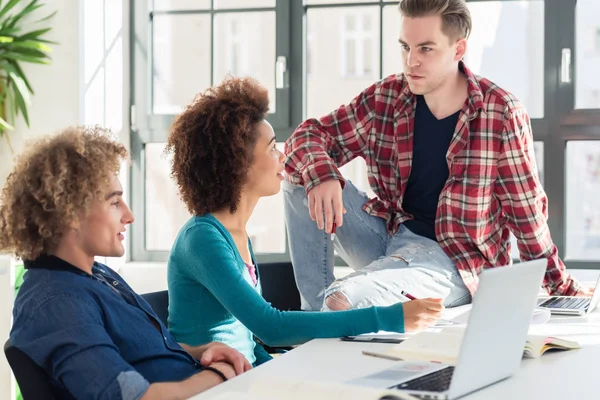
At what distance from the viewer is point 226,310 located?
202cm

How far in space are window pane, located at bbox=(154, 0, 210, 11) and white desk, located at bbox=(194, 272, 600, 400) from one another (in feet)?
9.24

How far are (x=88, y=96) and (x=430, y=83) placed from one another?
1846 mm

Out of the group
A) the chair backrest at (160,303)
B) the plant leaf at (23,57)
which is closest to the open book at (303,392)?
the chair backrest at (160,303)

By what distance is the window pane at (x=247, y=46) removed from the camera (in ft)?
13.5

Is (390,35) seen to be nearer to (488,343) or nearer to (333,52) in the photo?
(333,52)

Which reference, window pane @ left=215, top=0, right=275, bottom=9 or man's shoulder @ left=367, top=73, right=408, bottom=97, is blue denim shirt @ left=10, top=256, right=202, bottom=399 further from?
window pane @ left=215, top=0, right=275, bottom=9

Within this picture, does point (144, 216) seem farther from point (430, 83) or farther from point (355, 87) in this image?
point (430, 83)

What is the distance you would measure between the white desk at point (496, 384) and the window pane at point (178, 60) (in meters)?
2.77

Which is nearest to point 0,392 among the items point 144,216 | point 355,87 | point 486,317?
point 144,216

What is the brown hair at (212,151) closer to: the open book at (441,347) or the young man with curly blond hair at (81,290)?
the young man with curly blond hair at (81,290)

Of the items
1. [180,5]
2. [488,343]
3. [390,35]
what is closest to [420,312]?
[488,343]

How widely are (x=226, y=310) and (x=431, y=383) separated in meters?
0.87

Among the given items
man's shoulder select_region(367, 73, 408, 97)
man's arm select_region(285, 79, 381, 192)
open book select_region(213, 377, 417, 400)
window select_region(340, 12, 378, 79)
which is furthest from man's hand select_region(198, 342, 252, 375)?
window select_region(340, 12, 378, 79)

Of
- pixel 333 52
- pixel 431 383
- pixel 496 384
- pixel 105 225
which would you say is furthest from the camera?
pixel 333 52
